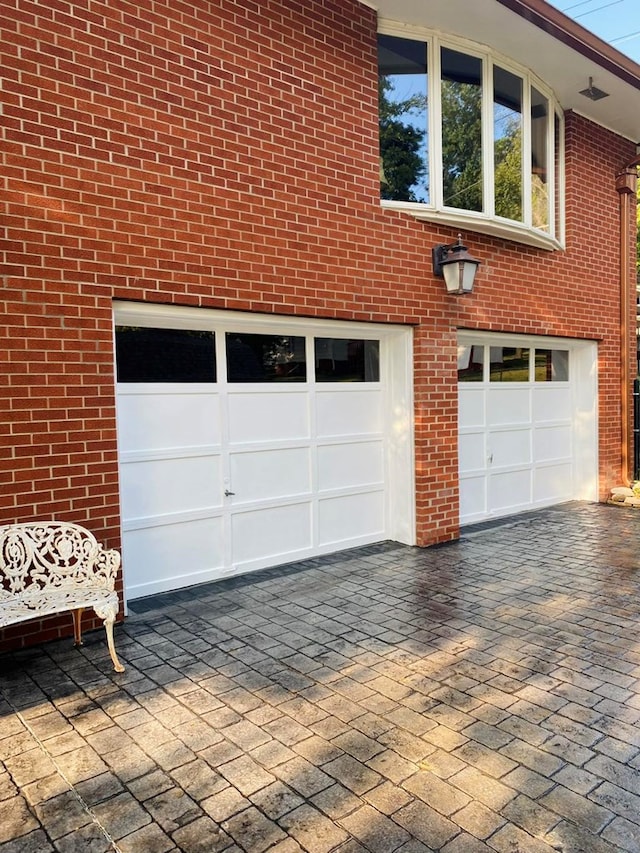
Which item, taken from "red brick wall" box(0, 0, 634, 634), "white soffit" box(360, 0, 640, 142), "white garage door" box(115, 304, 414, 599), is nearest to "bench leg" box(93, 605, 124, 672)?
"red brick wall" box(0, 0, 634, 634)

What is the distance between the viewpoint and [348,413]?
6078 mm

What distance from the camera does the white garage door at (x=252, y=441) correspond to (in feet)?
15.6

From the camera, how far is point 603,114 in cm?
798

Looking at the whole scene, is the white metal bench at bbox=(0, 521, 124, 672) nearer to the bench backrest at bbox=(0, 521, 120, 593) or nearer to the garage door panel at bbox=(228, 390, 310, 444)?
the bench backrest at bbox=(0, 521, 120, 593)

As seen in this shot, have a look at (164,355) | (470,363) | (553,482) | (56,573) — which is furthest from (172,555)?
(553,482)

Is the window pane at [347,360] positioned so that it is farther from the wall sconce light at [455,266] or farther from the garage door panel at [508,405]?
the garage door panel at [508,405]

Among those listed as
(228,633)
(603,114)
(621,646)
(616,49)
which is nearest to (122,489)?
(228,633)

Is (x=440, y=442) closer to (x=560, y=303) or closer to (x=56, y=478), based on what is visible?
(x=560, y=303)

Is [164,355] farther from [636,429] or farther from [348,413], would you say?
[636,429]

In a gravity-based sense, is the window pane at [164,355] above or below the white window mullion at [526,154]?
below

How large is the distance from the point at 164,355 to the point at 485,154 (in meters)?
4.21

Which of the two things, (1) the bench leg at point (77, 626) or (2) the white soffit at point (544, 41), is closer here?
(1) the bench leg at point (77, 626)

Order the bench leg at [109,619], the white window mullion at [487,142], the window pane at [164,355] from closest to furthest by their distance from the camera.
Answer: the bench leg at [109,619]
the window pane at [164,355]
the white window mullion at [487,142]

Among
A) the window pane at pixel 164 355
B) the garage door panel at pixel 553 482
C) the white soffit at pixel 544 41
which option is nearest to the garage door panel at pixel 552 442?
the garage door panel at pixel 553 482
